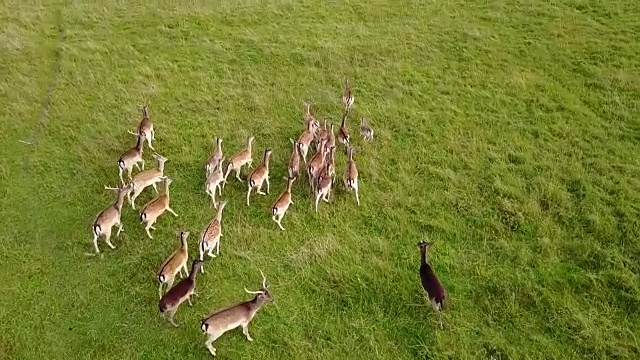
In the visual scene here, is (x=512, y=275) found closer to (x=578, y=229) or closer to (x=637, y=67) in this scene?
(x=578, y=229)

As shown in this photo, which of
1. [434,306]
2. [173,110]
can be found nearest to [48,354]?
[434,306]

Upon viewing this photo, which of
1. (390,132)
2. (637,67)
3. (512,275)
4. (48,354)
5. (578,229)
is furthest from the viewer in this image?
(637,67)

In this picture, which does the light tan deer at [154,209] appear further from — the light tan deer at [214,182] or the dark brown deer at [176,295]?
the dark brown deer at [176,295]

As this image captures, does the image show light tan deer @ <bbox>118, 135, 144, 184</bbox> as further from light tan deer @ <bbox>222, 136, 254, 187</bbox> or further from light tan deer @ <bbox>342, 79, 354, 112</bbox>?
light tan deer @ <bbox>342, 79, 354, 112</bbox>

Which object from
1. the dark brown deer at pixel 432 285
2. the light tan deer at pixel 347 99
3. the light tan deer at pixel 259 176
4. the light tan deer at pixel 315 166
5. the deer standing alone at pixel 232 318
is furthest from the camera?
the light tan deer at pixel 347 99

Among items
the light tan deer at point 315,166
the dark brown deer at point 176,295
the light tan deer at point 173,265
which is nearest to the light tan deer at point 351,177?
the light tan deer at point 315,166
